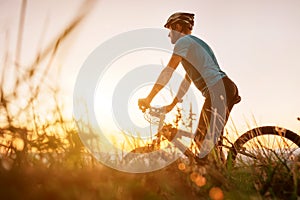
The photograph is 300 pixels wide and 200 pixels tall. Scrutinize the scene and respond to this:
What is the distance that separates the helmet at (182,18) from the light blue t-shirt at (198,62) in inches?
12.4

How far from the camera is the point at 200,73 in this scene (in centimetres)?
494

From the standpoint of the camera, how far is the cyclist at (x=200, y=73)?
185 inches

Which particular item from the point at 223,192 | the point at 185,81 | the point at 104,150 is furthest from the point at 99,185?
the point at 185,81

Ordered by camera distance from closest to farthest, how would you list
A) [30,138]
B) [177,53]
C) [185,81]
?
[30,138] < [177,53] < [185,81]

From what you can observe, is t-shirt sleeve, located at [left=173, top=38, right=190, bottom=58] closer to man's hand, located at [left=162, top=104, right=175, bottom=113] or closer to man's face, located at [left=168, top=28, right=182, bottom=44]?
man's face, located at [left=168, top=28, right=182, bottom=44]

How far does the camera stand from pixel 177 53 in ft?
15.4

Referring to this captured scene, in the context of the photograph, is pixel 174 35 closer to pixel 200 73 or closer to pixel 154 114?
pixel 200 73

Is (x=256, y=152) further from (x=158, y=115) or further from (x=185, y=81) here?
(x=185, y=81)

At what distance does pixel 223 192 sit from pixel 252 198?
266mm

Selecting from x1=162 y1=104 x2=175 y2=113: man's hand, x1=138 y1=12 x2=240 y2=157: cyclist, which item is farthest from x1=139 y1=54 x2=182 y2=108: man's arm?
x1=162 y1=104 x2=175 y2=113: man's hand

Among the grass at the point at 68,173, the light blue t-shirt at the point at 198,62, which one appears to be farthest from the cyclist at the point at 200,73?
the grass at the point at 68,173

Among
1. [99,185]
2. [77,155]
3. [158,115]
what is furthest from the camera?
[158,115]

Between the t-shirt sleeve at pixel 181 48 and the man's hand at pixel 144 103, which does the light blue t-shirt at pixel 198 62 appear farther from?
the man's hand at pixel 144 103

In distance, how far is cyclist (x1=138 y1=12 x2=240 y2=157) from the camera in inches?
185
